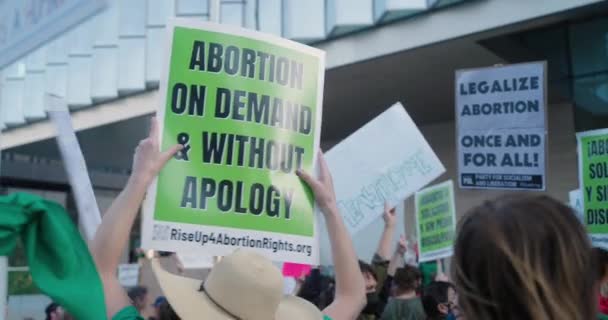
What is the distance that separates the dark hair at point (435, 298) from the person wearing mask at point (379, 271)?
303mm

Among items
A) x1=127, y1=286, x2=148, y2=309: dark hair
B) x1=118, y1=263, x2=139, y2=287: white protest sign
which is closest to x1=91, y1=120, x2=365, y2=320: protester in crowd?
x1=127, y1=286, x2=148, y2=309: dark hair

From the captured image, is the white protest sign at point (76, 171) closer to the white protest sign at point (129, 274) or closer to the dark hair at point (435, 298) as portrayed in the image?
the dark hair at point (435, 298)

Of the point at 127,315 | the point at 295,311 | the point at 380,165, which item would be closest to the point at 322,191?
the point at 295,311

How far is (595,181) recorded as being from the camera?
5.02 meters

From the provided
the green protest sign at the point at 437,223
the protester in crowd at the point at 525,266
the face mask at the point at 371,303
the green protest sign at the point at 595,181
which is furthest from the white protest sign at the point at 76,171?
the green protest sign at the point at 437,223

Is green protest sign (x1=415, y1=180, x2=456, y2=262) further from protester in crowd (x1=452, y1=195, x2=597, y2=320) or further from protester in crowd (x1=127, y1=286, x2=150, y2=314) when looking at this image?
protester in crowd (x1=452, y1=195, x2=597, y2=320)

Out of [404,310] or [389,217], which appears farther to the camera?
[404,310]

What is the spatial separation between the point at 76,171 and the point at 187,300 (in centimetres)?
88

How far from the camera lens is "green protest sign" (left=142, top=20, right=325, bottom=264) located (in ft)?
7.98

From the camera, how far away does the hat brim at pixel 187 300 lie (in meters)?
1.79

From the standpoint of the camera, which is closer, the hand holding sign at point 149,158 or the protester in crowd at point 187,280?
the protester in crowd at point 187,280

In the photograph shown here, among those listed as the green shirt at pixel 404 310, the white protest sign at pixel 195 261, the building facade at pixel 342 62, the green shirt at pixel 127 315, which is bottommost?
the green shirt at pixel 404 310

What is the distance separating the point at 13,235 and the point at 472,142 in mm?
3670

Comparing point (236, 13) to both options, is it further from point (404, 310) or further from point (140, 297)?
point (404, 310)
